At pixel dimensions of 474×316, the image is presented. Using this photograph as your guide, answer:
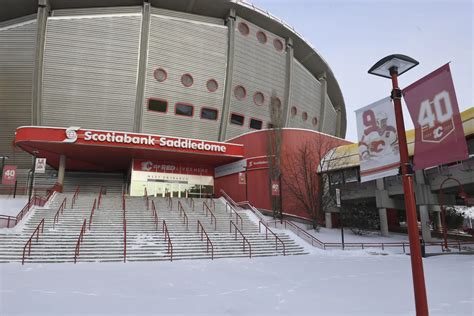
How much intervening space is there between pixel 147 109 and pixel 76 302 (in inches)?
1116

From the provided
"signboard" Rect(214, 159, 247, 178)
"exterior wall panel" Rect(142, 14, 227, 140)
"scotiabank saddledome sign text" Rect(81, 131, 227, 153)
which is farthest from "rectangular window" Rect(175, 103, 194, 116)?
"scotiabank saddledome sign text" Rect(81, 131, 227, 153)

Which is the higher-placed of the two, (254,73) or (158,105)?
(254,73)

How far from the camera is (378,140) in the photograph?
5.64 meters

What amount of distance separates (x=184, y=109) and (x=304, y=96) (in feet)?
54.3

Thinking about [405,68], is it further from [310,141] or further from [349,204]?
[349,204]

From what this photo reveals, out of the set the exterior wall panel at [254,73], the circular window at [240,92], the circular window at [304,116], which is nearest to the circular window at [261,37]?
the exterior wall panel at [254,73]

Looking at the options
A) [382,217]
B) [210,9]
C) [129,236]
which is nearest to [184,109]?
[210,9]

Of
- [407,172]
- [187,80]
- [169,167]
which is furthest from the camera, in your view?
[187,80]

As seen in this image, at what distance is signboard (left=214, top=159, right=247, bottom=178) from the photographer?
3088 centimetres

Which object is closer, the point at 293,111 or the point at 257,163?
the point at 257,163

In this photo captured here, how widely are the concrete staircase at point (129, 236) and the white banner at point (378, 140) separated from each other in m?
12.0

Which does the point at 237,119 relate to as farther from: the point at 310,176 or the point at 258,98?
the point at 310,176

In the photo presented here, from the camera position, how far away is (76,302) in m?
7.62

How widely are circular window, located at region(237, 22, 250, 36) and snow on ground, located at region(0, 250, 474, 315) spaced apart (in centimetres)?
3025
